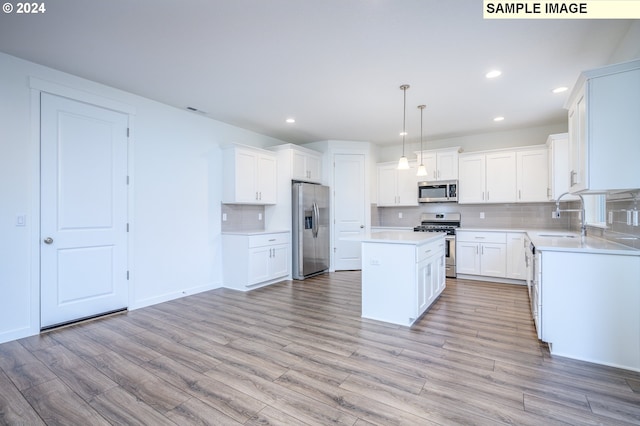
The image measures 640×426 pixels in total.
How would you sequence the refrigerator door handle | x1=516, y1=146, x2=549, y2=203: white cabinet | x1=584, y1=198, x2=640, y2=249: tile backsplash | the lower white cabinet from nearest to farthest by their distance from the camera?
1. x1=584, y1=198, x2=640, y2=249: tile backsplash
2. the lower white cabinet
3. x1=516, y1=146, x2=549, y2=203: white cabinet
4. the refrigerator door handle

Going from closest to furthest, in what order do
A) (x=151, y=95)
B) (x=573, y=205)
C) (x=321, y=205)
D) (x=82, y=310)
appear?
(x=82, y=310) < (x=151, y=95) < (x=573, y=205) < (x=321, y=205)

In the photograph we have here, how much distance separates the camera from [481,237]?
5074 mm

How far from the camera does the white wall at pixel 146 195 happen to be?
2.83 metres

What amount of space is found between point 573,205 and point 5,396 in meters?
6.97

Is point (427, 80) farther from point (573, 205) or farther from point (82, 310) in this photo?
point (82, 310)

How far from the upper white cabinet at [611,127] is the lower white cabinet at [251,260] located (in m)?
3.94

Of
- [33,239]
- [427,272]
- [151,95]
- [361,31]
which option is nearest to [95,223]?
[33,239]

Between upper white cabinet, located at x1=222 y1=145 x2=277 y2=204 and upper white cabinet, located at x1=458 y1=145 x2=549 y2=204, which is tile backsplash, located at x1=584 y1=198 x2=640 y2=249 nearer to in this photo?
upper white cabinet, located at x1=458 y1=145 x2=549 y2=204

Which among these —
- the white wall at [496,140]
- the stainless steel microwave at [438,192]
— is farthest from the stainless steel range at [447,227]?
the white wall at [496,140]

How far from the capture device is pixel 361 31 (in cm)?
243

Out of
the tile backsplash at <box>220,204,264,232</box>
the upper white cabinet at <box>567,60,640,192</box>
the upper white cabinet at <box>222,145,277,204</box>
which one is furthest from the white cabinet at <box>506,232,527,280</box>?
the tile backsplash at <box>220,204,264,232</box>

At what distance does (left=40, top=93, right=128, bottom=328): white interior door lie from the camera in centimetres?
308

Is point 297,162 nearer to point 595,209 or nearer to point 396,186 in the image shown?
point 396,186

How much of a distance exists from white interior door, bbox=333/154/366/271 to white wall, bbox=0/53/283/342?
1.59m
